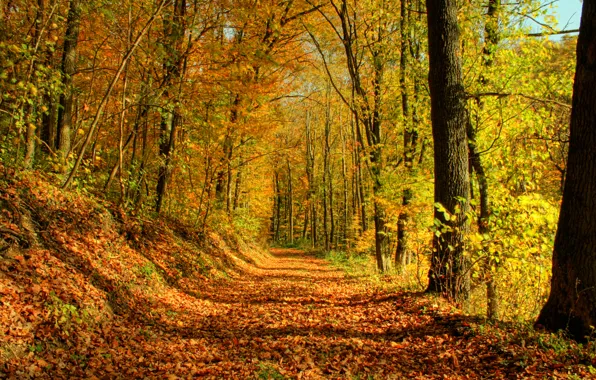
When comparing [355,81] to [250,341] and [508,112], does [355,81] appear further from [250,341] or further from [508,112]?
[250,341]

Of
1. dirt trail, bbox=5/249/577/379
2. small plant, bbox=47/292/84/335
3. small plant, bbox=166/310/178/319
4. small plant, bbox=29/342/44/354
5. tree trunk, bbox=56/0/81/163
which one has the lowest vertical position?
small plant, bbox=166/310/178/319

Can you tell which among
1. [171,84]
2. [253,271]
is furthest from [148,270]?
[253,271]

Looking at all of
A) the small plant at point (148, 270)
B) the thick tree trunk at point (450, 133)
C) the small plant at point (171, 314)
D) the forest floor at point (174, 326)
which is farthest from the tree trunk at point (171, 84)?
the thick tree trunk at point (450, 133)

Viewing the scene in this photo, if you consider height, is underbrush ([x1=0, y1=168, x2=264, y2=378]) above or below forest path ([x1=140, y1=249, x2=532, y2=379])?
above

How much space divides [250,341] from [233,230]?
12256 millimetres

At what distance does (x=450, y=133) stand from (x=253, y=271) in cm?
965

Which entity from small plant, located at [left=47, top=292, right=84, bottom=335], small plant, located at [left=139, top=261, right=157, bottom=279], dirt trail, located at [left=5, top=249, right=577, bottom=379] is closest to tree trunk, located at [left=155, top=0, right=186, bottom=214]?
small plant, located at [left=139, top=261, right=157, bottom=279]

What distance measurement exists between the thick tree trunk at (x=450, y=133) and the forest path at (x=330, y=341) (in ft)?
2.74

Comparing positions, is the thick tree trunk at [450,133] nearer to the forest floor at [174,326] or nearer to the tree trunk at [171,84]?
the forest floor at [174,326]

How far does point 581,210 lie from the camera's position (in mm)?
3928

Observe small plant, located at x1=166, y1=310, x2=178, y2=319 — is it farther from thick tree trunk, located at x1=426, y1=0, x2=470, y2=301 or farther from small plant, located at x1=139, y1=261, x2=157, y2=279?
thick tree trunk, located at x1=426, y1=0, x2=470, y2=301

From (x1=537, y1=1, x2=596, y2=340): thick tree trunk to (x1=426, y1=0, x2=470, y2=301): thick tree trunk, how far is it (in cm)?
195

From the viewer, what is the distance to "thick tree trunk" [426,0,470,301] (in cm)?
611

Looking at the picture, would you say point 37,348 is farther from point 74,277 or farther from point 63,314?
point 74,277
